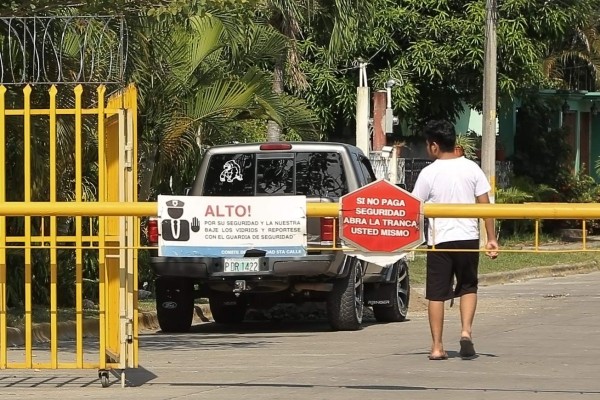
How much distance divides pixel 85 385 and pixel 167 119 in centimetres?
878

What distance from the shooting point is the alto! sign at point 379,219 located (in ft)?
28.0

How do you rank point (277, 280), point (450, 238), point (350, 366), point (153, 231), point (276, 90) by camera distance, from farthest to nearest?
point (276, 90) < point (277, 280) < point (153, 231) < point (450, 238) < point (350, 366)

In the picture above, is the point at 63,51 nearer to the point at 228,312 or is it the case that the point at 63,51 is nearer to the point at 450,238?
the point at 228,312

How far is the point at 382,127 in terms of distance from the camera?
21750mm

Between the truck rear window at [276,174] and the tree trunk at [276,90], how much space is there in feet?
20.3

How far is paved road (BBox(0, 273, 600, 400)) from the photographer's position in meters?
8.94

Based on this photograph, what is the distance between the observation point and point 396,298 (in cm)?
1519

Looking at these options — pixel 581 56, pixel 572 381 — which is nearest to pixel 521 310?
pixel 572 381

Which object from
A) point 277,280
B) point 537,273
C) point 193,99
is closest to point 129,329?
point 277,280

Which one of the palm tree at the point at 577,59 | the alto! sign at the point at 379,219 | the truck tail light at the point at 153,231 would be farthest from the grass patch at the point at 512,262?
the alto! sign at the point at 379,219

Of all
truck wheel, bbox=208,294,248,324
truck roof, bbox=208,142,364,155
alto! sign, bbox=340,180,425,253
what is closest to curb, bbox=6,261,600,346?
truck wheel, bbox=208,294,248,324

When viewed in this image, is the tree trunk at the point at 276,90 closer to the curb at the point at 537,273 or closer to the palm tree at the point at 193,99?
the palm tree at the point at 193,99

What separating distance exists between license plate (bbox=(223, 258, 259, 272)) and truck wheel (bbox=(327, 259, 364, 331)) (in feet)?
3.01

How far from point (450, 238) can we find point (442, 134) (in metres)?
0.84
